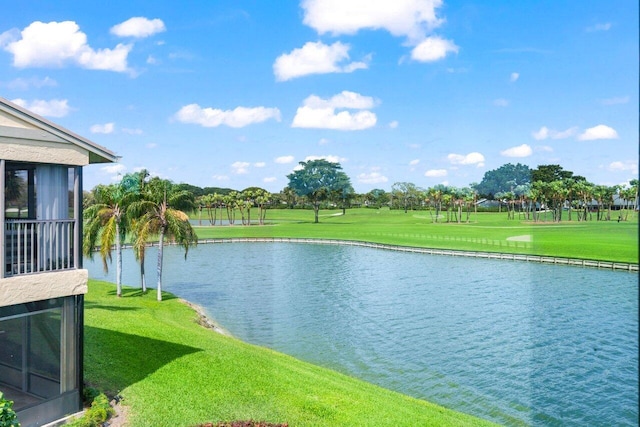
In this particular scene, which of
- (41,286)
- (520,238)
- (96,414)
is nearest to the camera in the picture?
(41,286)

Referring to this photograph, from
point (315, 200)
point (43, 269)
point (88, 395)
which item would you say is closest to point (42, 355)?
point (88, 395)

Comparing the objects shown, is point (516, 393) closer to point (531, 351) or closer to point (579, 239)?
point (531, 351)

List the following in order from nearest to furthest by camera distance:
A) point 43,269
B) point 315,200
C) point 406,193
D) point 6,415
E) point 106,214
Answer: point 6,415, point 43,269, point 106,214, point 315,200, point 406,193

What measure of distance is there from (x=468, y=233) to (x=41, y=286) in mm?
68428

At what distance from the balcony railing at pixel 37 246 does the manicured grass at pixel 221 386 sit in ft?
12.8

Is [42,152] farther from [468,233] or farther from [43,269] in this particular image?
[468,233]

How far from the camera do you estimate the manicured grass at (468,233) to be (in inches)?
1846

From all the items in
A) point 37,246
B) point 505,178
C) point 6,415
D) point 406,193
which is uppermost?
point 505,178

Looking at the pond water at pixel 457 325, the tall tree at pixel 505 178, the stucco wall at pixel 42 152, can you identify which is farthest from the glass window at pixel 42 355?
the tall tree at pixel 505 178

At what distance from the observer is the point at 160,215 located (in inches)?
1238

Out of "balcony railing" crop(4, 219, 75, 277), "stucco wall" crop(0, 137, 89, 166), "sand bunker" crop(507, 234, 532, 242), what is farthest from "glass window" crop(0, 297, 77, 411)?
"sand bunker" crop(507, 234, 532, 242)

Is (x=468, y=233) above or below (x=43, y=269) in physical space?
below

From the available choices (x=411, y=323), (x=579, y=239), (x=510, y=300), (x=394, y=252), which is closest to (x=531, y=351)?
(x=411, y=323)

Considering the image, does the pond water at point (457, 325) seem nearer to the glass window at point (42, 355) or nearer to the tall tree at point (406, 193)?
the glass window at point (42, 355)
